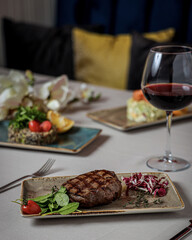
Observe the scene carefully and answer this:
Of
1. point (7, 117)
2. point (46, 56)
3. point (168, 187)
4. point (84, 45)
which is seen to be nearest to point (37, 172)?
point (168, 187)

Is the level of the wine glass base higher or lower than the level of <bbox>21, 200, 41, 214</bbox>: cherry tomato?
lower

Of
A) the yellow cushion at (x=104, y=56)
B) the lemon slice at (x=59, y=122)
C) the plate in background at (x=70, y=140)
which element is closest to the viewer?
the plate in background at (x=70, y=140)

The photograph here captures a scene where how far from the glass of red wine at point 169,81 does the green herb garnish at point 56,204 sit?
0.33 meters

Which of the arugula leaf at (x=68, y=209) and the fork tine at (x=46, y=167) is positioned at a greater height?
the arugula leaf at (x=68, y=209)

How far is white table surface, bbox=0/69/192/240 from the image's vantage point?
675 mm

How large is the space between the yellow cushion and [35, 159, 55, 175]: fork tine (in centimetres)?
176

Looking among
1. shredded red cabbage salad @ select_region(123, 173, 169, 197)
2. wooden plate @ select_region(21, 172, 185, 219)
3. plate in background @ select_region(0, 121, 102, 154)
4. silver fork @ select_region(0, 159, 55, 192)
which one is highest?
shredded red cabbage salad @ select_region(123, 173, 169, 197)

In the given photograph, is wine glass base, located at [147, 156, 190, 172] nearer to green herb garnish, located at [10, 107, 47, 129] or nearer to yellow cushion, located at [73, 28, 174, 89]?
green herb garnish, located at [10, 107, 47, 129]

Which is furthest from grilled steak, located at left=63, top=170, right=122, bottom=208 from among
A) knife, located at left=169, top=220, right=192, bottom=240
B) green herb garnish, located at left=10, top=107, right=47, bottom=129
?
green herb garnish, located at left=10, top=107, right=47, bottom=129

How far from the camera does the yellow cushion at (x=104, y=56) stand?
266cm

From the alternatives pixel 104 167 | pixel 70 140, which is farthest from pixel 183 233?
pixel 70 140

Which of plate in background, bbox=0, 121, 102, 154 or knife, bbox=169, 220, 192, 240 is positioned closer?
knife, bbox=169, 220, 192, 240

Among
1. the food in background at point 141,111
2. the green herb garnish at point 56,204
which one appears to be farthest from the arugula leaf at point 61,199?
the food in background at point 141,111

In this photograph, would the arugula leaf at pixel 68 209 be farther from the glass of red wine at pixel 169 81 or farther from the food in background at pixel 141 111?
the food in background at pixel 141 111
